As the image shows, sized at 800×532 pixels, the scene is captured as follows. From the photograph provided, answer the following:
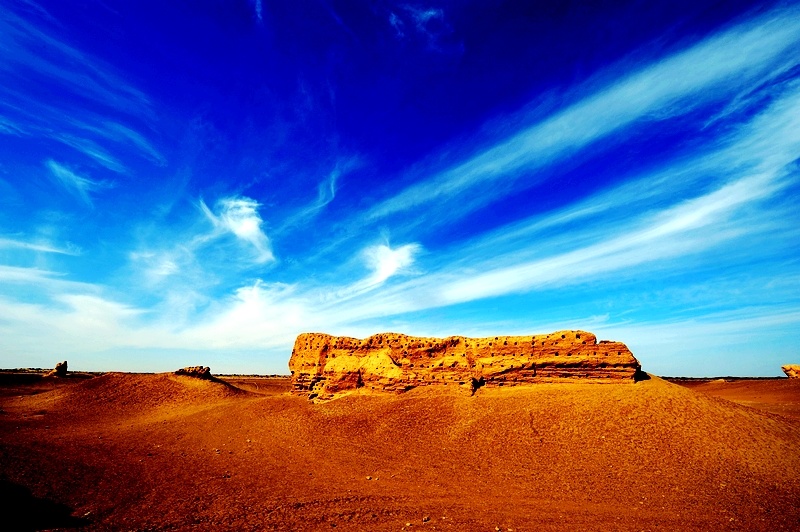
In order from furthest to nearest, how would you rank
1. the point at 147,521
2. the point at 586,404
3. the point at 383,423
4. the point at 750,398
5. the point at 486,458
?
the point at 750,398 < the point at 383,423 < the point at 586,404 < the point at 486,458 < the point at 147,521

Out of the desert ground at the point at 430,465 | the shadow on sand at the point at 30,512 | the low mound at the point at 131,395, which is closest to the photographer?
the shadow on sand at the point at 30,512

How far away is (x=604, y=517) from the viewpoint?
9.34 metres

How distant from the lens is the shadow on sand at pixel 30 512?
8148 millimetres

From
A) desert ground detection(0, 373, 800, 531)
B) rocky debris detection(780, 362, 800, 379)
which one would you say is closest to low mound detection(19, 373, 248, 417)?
desert ground detection(0, 373, 800, 531)

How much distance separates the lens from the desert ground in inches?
368

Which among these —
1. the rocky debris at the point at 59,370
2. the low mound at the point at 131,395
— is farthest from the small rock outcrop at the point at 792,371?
the rocky debris at the point at 59,370

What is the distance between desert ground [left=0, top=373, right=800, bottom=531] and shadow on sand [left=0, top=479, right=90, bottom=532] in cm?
6

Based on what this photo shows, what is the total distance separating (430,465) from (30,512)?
36.0ft

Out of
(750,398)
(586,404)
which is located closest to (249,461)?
(586,404)

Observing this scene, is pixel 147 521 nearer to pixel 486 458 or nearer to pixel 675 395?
pixel 486 458

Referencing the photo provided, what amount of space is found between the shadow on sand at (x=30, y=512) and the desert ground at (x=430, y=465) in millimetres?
55

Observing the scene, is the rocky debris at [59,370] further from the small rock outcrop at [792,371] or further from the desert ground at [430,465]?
the small rock outcrop at [792,371]

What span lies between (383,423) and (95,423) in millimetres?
18932

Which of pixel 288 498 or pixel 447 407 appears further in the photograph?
pixel 447 407
